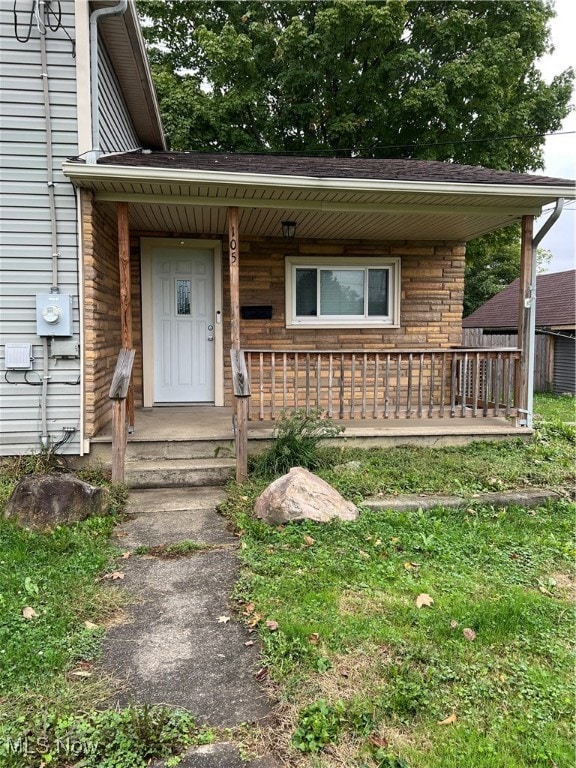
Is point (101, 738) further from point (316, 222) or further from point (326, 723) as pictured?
point (316, 222)

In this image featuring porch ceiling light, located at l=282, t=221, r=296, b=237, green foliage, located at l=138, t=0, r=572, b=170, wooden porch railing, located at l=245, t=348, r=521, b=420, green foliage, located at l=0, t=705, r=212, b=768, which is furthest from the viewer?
green foliage, located at l=138, t=0, r=572, b=170

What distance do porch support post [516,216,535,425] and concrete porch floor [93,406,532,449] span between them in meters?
0.38

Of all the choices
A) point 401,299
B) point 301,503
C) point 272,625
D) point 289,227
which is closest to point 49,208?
point 289,227

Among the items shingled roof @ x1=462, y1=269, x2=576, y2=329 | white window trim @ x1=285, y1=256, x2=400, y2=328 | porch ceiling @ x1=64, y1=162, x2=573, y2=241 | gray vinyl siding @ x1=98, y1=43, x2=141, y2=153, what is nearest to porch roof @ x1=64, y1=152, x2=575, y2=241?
porch ceiling @ x1=64, y1=162, x2=573, y2=241

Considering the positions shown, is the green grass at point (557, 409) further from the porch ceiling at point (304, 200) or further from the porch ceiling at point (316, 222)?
the porch ceiling at point (304, 200)

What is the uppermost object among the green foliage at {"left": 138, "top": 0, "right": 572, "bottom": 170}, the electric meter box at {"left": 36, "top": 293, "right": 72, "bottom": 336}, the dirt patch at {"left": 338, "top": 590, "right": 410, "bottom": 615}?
the green foliage at {"left": 138, "top": 0, "right": 572, "bottom": 170}

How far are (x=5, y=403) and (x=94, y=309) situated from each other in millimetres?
1245

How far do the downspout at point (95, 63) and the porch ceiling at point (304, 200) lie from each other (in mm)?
430

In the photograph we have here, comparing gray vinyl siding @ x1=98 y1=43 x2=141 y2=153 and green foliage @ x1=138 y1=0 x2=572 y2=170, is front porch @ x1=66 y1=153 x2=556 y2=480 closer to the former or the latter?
gray vinyl siding @ x1=98 y1=43 x2=141 y2=153

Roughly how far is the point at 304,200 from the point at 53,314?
9.23 feet

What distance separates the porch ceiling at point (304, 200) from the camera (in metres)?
4.98

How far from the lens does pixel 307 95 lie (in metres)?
14.5

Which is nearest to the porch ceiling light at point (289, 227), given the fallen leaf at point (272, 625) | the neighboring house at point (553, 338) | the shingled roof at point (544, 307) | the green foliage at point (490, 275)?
the fallen leaf at point (272, 625)

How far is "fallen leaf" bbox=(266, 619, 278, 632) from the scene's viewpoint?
263 cm
